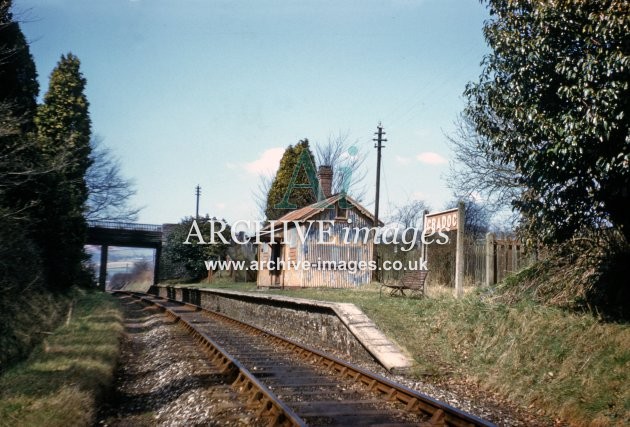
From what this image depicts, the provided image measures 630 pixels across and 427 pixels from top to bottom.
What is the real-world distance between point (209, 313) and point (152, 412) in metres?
14.4

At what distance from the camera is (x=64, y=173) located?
22391mm

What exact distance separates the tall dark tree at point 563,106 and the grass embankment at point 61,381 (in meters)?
6.46

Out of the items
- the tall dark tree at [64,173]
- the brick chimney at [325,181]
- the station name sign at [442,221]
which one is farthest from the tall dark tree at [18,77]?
the brick chimney at [325,181]

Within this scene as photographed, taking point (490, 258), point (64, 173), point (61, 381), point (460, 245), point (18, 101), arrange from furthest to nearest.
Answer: point (64, 173) → point (18, 101) → point (490, 258) → point (460, 245) → point (61, 381)

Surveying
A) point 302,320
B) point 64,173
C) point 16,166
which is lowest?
point 302,320

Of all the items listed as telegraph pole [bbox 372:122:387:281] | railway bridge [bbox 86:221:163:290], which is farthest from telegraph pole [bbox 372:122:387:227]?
railway bridge [bbox 86:221:163:290]

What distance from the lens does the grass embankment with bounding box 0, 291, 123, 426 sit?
5.82 meters

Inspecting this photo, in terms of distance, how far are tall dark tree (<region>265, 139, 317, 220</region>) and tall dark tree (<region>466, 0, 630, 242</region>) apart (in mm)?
32501

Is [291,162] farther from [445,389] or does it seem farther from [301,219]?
[445,389]

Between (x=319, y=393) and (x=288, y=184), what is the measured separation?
3491 cm

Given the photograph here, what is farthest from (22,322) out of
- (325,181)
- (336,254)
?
(325,181)

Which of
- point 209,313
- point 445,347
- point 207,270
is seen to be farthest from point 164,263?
point 445,347

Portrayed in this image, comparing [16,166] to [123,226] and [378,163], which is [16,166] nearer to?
[378,163]

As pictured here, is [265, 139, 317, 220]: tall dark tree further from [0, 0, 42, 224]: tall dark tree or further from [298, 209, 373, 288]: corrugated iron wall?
[0, 0, 42, 224]: tall dark tree
